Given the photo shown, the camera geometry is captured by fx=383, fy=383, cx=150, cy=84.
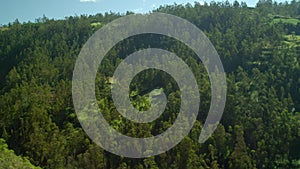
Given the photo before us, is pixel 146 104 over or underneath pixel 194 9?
underneath

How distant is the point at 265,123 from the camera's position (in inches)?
1734

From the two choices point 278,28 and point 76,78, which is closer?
point 76,78

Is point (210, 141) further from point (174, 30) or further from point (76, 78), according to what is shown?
point (174, 30)

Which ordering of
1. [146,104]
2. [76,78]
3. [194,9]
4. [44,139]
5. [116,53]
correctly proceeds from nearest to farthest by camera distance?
[44,139] < [146,104] < [76,78] < [116,53] < [194,9]

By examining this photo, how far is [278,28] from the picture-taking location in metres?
78.8

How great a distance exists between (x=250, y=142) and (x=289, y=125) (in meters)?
4.51

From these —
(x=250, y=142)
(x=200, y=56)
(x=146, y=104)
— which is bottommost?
(x=250, y=142)

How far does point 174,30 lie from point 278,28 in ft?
70.4

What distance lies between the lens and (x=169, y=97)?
164 feet

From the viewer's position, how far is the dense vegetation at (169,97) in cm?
3688

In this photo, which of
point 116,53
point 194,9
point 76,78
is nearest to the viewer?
point 76,78

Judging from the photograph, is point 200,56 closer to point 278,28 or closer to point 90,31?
point 278,28

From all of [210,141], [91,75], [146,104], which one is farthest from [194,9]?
[210,141]

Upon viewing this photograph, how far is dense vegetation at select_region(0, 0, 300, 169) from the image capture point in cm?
3688
